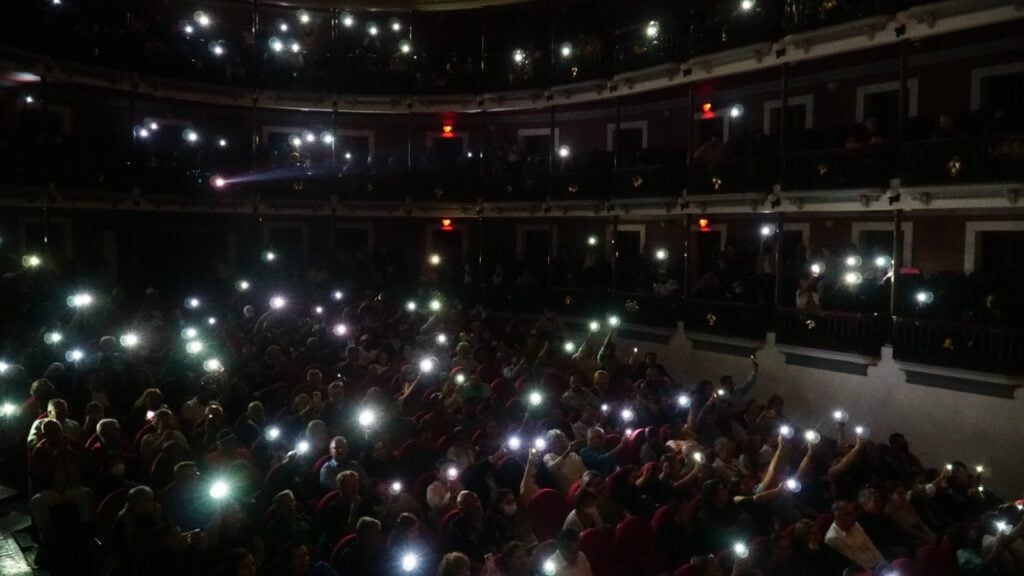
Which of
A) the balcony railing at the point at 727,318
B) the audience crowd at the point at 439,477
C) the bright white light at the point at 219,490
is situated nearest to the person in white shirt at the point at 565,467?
the audience crowd at the point at 439,477

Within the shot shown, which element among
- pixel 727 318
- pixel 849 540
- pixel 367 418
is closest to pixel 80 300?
pixel 367 418

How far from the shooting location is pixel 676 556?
26.6ft

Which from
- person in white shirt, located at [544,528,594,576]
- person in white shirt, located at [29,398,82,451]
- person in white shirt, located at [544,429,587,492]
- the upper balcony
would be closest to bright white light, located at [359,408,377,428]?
person in white shirt, located at [544,429,587,492]

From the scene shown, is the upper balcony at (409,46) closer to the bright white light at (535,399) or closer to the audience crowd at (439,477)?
the audience crowd at (439,477)

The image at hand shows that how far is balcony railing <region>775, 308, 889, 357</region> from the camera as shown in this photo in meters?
14.9

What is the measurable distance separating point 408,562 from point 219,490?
2037 millimetres

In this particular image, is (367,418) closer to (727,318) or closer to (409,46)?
(727,318)

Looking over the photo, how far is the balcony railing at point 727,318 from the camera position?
1708cm

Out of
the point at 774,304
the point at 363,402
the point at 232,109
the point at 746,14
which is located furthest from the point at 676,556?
the point at 232,109

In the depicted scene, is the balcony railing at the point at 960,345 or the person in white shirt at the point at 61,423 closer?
the person in white shirt at the point at 61,423

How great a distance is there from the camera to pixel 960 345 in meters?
13.4

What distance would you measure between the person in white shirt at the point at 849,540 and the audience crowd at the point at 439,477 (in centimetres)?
2

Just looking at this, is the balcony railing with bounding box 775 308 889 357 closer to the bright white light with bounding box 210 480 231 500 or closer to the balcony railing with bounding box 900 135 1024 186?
the balcony railing with bounding box 900 135 1024 186

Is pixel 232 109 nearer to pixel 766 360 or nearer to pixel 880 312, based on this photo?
pixel 766 360
